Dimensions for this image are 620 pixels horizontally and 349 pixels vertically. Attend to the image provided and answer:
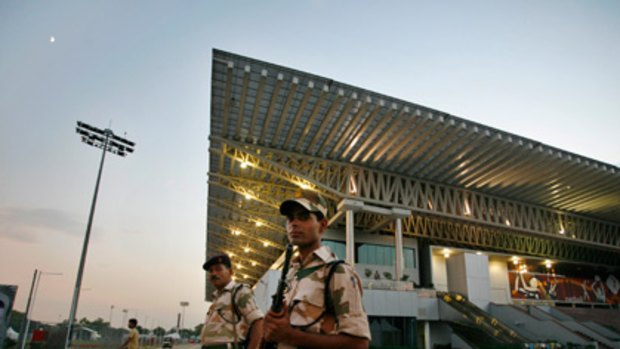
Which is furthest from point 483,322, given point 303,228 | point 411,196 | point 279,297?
point 279,297

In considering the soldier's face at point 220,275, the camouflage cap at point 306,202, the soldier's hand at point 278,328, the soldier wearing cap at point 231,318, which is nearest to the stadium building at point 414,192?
the soldier's face at point 220,275

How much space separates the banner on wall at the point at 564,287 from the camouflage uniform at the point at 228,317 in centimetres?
3681

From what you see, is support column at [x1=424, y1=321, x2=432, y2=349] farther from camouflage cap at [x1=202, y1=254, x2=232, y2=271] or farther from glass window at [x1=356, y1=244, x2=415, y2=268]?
camouflage cap at [x1=202, y1=254, x2=232, y2=271]

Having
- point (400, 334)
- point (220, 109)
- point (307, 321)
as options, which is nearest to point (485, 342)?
point (400, 334)

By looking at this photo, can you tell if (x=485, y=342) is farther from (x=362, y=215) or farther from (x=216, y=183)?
(x=216, y=183)

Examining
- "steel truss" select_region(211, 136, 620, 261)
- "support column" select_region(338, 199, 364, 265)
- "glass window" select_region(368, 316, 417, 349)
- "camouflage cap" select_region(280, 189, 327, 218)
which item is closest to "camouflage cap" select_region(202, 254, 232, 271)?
"camouflage cap" select_region(280, 189, 327, 218)

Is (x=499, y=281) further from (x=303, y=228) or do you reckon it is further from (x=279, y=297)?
(x=279, y=297)

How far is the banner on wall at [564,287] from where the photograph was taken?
3641 centimetres

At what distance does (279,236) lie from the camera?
138 ft

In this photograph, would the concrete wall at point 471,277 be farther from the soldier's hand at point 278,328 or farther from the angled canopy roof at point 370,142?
the soldier's hand at point 278,328

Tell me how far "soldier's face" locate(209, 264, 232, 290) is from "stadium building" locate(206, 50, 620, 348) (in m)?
14.5

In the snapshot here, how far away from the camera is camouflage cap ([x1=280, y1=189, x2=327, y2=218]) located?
2.48m

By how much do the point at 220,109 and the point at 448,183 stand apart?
649 inches

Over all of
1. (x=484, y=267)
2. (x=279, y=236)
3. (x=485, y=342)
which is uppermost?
(x=279, y=236)
